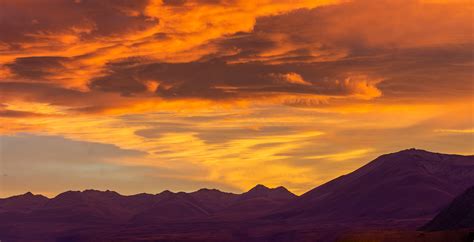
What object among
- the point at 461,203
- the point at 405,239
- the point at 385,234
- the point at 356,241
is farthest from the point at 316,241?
the point at 356,241

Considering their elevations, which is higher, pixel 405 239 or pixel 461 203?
pixel 461 203

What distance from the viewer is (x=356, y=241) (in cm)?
9706

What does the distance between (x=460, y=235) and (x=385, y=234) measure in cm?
2317

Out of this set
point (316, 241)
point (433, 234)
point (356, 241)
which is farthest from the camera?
point (316, 241)

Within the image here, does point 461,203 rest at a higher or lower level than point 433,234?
higher

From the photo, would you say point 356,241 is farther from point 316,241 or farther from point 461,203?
point 316,241

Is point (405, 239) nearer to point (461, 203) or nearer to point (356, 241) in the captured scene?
point (356, 241)

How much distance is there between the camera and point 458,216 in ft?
510

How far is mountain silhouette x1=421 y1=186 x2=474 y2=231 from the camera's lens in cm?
14968

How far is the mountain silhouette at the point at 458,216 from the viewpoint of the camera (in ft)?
491

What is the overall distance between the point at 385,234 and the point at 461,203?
4331 cm

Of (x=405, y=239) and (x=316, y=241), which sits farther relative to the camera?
(x=316, y=241)

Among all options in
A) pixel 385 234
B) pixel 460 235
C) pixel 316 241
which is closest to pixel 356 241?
pixel 460 235

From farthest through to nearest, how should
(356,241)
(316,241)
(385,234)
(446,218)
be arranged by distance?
(316,241), (446,218), (385,234), (356,241)
